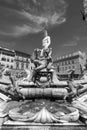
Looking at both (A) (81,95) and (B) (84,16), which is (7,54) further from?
(A) (81,95)

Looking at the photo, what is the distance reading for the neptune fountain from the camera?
5344mm

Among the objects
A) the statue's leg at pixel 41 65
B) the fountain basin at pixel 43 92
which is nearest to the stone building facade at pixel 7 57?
the statue's leg at pixel 41 65

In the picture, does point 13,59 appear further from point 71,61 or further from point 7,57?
point 71,61

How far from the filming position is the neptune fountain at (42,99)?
534 centimetres

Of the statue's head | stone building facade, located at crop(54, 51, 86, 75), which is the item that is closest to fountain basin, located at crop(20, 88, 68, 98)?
the statue's head

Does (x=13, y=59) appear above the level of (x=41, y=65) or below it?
above

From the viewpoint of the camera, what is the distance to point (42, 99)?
28.5 feet

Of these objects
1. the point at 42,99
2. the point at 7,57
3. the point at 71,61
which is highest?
the point at 7,57

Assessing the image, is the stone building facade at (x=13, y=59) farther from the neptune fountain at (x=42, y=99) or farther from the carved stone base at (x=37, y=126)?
the carved stone base at (x=37, y=126)

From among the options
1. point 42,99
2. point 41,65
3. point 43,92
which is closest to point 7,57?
point 41,65

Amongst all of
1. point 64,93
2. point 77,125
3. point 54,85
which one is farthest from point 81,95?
point 77,125

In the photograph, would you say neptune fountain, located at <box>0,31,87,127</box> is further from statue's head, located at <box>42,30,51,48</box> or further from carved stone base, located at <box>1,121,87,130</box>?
statue's head, located at <box>42,30,51,48</box>

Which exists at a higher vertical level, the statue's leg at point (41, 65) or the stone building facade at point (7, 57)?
the stone building facade at point (7, 57)

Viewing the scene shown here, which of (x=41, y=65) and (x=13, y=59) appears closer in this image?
(x=41, y=65)
